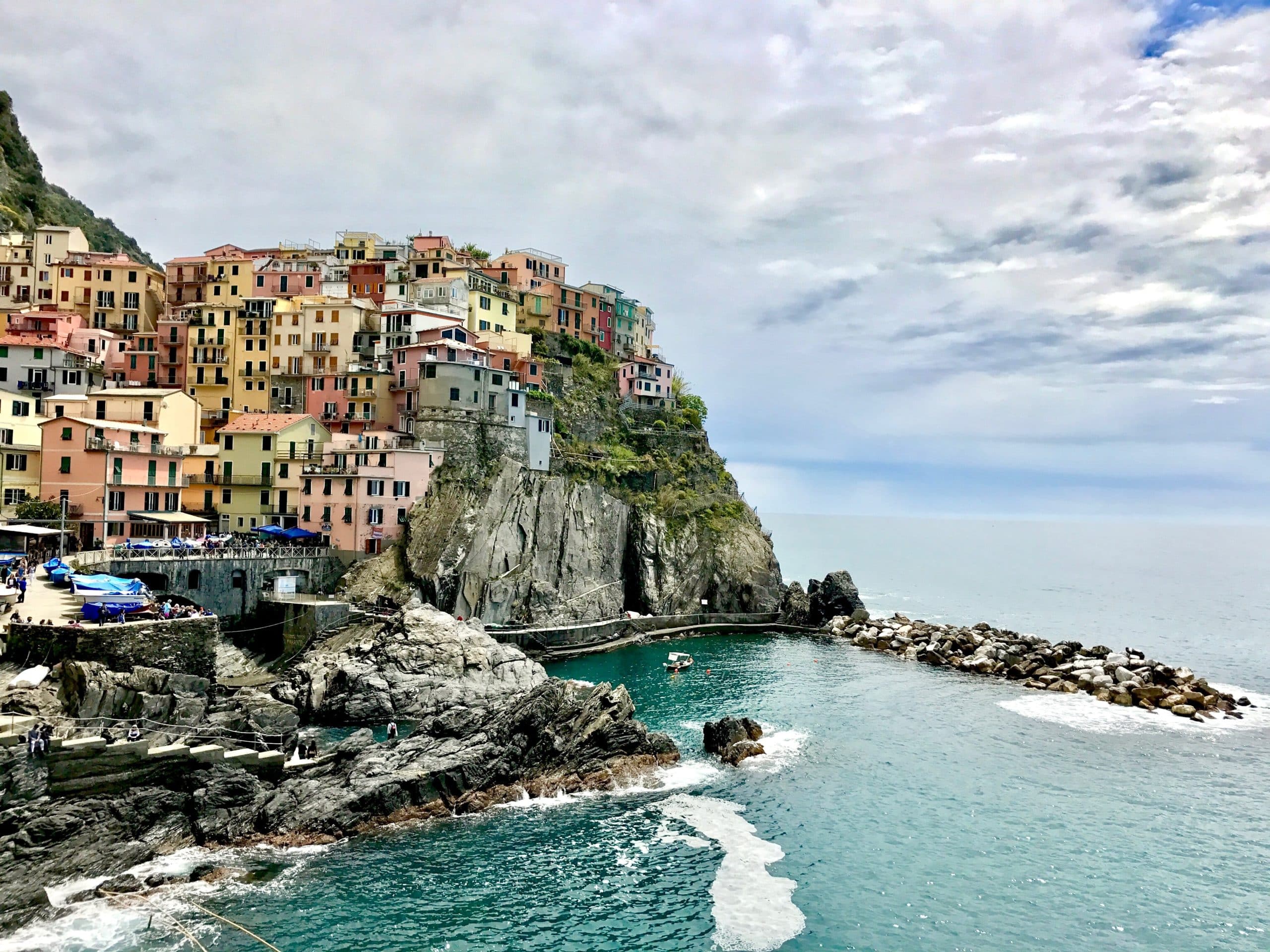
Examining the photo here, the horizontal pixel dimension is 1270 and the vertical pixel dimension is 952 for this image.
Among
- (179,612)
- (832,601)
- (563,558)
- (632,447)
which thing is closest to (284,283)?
(632,447)

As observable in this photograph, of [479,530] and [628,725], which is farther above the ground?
[479,530]

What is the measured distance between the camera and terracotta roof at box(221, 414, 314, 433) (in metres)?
73.1

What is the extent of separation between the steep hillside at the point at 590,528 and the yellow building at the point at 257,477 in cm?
1066

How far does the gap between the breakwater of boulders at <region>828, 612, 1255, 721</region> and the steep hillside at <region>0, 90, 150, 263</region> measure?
107m

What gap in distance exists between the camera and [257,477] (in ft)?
239

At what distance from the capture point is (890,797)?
140 feet

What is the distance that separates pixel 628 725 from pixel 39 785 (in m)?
26.1

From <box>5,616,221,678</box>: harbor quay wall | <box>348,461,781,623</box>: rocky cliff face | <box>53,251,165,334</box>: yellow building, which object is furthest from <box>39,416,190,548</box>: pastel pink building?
<box>53,251,165,334</box>: yellow building

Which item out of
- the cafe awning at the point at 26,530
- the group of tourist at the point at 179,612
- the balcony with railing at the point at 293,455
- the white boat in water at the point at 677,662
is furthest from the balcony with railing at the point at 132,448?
the white boat in water at the point at 677,662

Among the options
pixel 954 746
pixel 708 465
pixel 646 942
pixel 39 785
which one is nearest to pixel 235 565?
pixel 39 785

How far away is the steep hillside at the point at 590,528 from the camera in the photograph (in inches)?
2793

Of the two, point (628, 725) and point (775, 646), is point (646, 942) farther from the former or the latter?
point (775, 646)

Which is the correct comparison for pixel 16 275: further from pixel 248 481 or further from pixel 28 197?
pixel 248 481

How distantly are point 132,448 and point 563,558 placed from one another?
3633 centimetres
